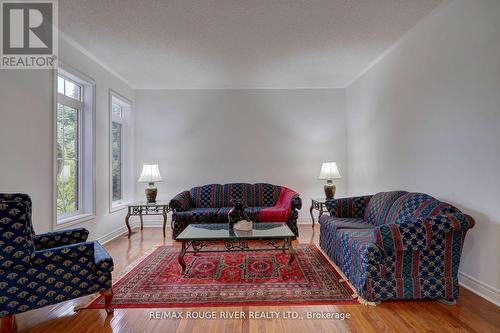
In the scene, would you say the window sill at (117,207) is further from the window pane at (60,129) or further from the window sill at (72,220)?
the window pane at (60,129)

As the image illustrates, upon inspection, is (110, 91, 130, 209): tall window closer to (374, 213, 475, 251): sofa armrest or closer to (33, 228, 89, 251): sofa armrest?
(33, 228, 89, 251): sofa armrest

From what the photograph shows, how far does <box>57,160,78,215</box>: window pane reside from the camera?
11.3ft

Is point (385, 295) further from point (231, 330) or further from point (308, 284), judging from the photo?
point (231, 330)

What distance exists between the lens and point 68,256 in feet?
6.30

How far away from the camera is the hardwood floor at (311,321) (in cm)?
187

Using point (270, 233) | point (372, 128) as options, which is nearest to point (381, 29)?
point (372, 128)

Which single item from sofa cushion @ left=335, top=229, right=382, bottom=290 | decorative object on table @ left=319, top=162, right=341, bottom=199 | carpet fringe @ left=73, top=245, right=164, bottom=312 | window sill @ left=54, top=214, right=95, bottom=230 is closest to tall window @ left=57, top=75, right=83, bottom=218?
window sill @ left=54, top=214, right=95, bottom=230

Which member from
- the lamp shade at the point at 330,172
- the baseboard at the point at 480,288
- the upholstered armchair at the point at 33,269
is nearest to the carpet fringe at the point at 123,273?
the upholstered armchair at the point at 33,269

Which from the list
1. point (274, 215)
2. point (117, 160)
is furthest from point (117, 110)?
point (274, 215)

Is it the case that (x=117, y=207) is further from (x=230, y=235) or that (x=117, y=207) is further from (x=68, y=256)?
(x=68, y=256)

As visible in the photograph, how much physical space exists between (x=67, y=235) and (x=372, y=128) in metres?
4.20

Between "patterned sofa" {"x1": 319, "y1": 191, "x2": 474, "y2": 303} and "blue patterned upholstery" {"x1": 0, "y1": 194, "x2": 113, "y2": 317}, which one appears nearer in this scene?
"blue patterned upholstery" {"x1": 0, "y1": 194, "x2": 113, "y2": 317}

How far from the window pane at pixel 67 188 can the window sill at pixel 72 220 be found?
161mm

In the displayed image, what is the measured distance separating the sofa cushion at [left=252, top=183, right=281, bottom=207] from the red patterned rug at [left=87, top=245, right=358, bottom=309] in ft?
4.62
